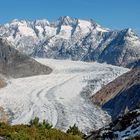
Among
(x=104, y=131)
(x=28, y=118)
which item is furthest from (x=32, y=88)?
(x=104, y=131)

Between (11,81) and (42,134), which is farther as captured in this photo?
(11,81)

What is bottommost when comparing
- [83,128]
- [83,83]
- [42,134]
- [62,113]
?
[42,134]

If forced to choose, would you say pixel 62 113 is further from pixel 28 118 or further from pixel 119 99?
pixel 119 99

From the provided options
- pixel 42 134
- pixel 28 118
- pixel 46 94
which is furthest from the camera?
pixel 46 94

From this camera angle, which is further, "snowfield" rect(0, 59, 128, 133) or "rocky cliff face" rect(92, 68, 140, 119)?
"rocky cliff face" rect(92, 68, 140, 119)

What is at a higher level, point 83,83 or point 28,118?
point 83,83
